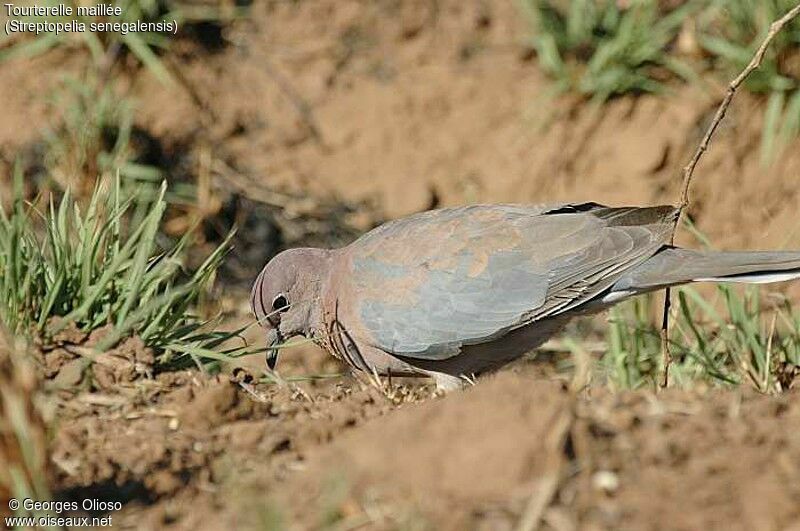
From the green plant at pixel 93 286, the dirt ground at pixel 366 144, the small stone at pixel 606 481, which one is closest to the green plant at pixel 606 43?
the dirt ground at pixel 366 144

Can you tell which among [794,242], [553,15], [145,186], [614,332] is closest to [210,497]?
[614,332]

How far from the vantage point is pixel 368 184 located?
8445 mm

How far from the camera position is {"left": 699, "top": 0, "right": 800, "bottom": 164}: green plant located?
747 cm

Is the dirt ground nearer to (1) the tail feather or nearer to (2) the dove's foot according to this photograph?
(2) the dove's foot

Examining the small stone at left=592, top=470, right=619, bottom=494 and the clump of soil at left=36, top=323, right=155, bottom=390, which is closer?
the small stone at left=592, top=470, right=619, bottom=494

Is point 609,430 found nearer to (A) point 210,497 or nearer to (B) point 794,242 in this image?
(A) point 210,497

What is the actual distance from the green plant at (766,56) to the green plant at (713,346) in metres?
2.29

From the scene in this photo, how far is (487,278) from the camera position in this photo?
525 cm

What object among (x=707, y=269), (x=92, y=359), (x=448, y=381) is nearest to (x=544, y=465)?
(x=92, y=359)

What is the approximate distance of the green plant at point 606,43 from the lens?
7895 millimetres

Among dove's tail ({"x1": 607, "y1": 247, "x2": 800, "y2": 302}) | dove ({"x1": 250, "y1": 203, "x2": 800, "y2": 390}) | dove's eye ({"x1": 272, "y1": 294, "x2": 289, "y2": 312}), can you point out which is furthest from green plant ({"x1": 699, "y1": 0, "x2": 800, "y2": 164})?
dove's eye ({"x1": 272, "y1": 294, "x2": 289, "y2": 312})

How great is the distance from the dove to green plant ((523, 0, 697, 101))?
111 inches

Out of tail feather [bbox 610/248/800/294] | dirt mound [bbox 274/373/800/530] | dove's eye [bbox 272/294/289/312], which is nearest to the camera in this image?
dirt mound [bbox 274/373/800/530]

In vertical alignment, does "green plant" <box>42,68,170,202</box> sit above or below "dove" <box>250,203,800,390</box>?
above
